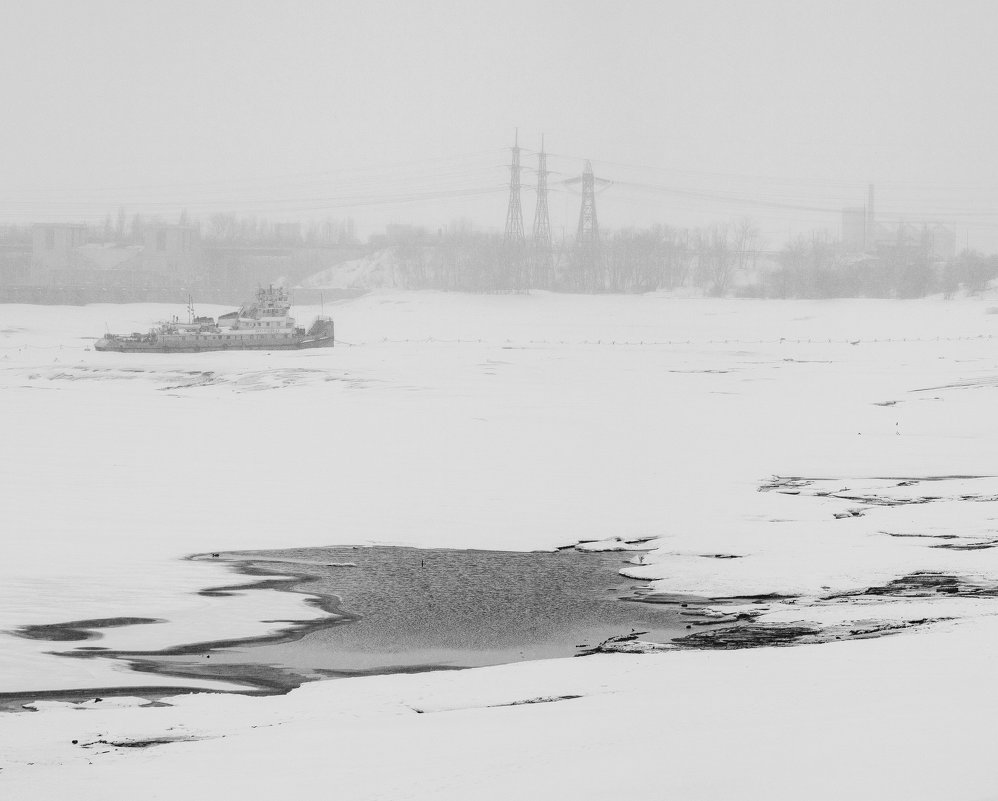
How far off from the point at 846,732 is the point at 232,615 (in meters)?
8.13

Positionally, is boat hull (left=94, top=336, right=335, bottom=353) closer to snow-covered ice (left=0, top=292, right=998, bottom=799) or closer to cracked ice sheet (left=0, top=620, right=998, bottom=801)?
snow-covered ice (left=0, top=292, right=998, bottom=799)

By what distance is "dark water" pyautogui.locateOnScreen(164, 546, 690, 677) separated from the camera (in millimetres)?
12539

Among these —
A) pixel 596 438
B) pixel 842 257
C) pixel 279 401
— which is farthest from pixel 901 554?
pixel 842 257

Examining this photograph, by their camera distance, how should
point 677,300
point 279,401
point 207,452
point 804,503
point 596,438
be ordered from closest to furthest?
1. point 804,503
2. point 207,452
3. point 596,438
4. point 279,401
5. point 677,300

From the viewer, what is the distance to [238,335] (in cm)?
7412

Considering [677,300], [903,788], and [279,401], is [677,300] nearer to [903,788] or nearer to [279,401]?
[279,401]

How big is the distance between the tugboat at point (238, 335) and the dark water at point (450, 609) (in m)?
55.5

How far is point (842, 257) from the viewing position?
138250mm

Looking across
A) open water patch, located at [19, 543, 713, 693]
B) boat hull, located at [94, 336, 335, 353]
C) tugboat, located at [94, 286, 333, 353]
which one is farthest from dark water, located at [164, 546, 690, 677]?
tugboat, located at [94, 286, 333, 353]

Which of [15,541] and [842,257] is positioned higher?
[842,257]

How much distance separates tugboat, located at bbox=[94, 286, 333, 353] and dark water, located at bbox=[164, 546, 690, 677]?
55.5 m

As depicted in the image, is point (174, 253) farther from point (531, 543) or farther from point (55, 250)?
point (531, 543)

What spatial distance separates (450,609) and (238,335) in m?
61.6

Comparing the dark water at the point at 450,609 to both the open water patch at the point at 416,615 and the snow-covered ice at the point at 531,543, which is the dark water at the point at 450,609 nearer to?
the open water patch at the point at 416,615
